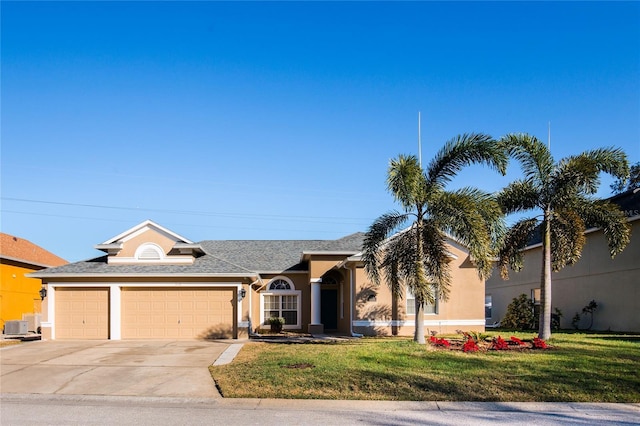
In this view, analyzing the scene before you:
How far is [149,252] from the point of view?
79.3 feet

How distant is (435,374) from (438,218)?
5.80 metres

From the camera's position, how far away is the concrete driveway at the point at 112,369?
12.2 metres

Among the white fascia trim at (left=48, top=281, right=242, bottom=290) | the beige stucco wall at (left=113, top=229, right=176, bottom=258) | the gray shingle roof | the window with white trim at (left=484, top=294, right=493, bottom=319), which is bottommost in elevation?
the window with white trim at (left=484, top=294, right=493, bottom=319)

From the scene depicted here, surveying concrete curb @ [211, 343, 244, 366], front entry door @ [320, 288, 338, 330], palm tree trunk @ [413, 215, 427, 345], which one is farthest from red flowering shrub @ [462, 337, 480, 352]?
front entry door @ [320, 288, 338, 330]

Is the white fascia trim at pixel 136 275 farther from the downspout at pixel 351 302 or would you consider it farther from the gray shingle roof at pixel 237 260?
the downspout at pixel 351 302

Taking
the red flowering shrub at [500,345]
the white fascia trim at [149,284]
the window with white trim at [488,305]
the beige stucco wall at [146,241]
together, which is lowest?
the window with white trim at [488,305]

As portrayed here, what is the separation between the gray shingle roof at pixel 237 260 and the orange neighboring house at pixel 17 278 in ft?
29.4

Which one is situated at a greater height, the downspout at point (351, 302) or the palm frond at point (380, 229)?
the palm frond at point (380, 229)

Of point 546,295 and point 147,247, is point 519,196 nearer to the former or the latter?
point 546,295

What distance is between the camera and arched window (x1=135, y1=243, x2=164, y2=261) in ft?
79.2

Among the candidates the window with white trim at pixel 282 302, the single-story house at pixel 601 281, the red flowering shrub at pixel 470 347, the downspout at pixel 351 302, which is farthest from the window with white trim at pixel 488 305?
the red flowering shrub at pixel 470 347

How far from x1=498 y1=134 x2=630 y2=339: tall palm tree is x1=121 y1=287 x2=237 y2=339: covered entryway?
1139cm

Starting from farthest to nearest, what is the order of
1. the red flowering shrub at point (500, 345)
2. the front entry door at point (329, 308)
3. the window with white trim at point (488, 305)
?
the window with white trim at point (488, 305) < the front entry door at point (329, 308) < the red flowering shrub at point (500, 345)

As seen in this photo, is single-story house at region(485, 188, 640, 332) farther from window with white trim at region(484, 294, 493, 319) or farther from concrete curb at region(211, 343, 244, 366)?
concrete curb at region(211, 343, 244, 366)
